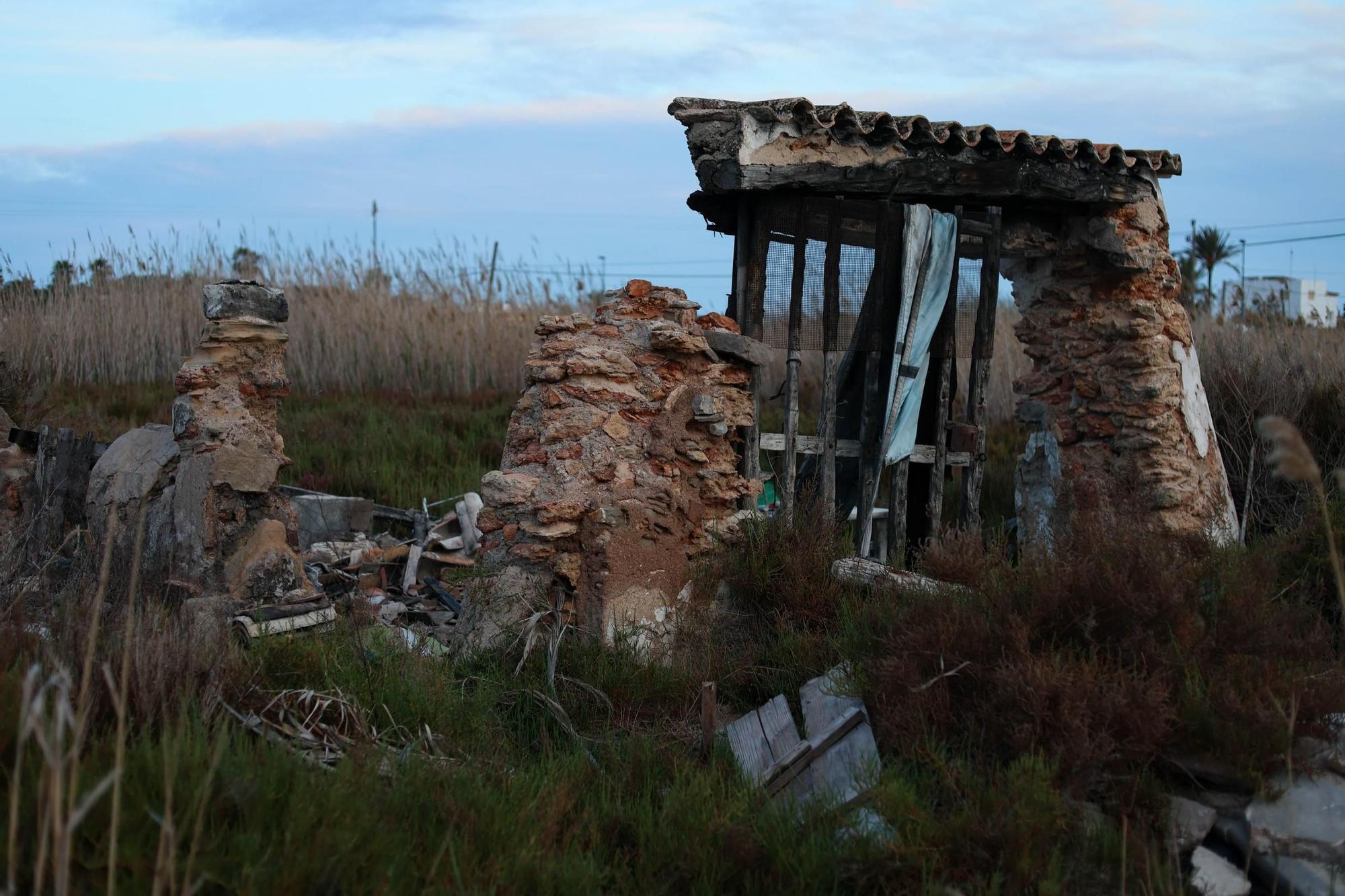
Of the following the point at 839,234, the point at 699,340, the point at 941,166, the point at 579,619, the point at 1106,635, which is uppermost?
the point at 941,166

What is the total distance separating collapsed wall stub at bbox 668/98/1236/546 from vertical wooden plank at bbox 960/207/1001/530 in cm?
6

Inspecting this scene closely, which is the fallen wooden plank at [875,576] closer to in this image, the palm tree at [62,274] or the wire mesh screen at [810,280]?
the wire mesh screen at [810,280]

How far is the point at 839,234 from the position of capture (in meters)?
7.09

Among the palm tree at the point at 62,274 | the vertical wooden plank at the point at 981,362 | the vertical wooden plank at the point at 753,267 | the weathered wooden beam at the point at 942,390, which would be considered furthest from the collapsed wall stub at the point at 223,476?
the palm tree at the point at 62,274

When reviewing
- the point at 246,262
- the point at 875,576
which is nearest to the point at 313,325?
the point at 246,262

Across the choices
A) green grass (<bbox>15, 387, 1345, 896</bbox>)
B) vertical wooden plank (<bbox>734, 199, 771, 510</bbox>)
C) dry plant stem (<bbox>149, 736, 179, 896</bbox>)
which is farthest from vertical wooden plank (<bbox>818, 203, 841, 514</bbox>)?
dry plant stem (<bbox>149, 736, 179, 896</bbox>)

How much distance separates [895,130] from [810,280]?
1.06 meters

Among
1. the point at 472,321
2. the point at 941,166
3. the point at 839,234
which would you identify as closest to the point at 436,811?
the point at 839,234

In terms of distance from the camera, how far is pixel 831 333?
7.07 metres

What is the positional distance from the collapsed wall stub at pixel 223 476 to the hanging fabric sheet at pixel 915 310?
12.5 ft

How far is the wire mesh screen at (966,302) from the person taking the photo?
24.7ft

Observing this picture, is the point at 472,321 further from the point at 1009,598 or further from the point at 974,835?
the point at 974,835

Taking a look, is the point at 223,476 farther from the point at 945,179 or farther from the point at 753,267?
the point at 945,179

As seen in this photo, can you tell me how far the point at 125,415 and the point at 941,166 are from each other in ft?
29.5
